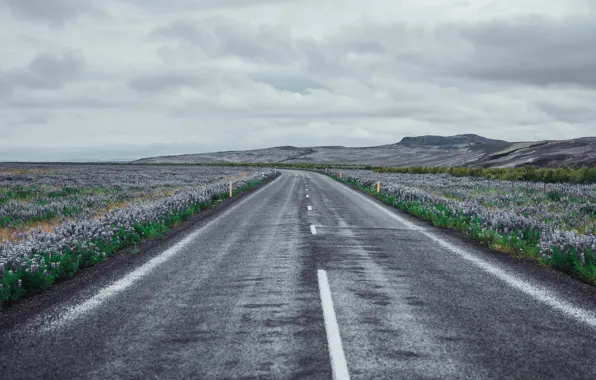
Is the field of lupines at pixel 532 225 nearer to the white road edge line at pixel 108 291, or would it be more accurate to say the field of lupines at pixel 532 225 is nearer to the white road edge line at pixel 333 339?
the white road edge line at pixel 333 339

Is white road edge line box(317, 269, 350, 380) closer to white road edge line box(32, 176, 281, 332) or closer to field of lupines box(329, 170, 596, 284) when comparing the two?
white road edge line box(32, 176, 281, 332)

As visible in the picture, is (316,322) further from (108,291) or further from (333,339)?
(108,291)

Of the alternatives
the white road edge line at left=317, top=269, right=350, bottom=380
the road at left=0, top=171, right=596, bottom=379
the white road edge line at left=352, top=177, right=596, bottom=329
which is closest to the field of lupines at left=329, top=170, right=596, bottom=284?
the road at left=0, top=171, right=596, bottom=379

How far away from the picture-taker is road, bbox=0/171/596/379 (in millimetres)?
4203

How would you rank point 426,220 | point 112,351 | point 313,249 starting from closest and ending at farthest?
1. point 112,351
2. point 313,249
3. point 426,220

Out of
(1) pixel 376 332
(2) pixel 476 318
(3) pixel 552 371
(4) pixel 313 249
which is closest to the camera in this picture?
(3) pixel 552 371

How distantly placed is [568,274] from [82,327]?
25.4 ft

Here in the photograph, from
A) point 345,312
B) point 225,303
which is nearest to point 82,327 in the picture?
point 225,303

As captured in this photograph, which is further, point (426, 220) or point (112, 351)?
point (426, 220)

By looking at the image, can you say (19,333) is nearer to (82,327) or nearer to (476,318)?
(82,327)

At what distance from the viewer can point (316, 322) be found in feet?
17.5

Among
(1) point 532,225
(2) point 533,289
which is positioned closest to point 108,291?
(2) point 533,289

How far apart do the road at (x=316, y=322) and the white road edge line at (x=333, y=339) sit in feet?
0.06

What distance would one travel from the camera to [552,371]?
415 cm
